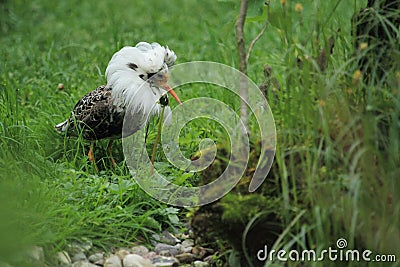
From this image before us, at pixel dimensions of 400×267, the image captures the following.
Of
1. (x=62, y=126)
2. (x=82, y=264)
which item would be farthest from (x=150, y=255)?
(x=62, y=126)

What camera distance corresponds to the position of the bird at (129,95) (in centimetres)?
427

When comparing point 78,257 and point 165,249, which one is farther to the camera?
point 165,249

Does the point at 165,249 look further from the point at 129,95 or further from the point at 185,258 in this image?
the point at 129,95

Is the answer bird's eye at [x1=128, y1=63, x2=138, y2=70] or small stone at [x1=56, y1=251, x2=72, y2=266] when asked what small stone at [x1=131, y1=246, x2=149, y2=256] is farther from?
bird's eye at [x1=128, y1=63, x2=138, y2=70]

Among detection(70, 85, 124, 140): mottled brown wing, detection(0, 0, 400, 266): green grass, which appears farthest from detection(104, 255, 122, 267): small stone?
detection(70, 85, 124, 140): mottled brown wing

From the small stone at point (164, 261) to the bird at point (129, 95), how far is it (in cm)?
94

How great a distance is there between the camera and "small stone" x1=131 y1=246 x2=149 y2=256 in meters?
3.71

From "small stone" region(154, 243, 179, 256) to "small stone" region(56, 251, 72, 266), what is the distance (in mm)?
515

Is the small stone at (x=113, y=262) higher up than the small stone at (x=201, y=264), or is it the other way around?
the small stone at (x=113, y=262)

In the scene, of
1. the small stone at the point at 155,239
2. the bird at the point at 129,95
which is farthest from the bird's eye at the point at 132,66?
the small stone at the point at 155,239

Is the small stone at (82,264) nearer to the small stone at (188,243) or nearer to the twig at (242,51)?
the small stone at (188,243)

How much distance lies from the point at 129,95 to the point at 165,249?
102 cm

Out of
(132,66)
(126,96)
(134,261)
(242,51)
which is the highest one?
(242,51)

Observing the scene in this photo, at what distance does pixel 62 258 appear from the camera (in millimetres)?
3463
